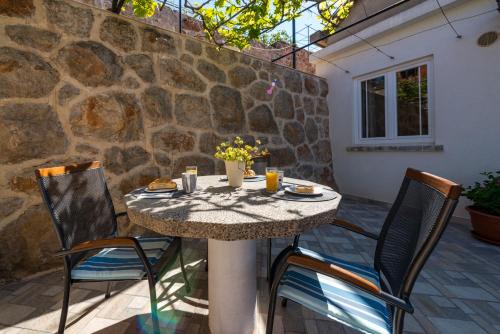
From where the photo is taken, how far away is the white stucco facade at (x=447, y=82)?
2.68 m

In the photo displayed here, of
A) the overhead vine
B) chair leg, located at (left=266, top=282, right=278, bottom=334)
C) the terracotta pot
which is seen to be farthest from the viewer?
the terracotta pot

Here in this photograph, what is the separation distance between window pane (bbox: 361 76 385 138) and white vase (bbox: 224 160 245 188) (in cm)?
317

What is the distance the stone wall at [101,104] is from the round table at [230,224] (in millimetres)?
1183

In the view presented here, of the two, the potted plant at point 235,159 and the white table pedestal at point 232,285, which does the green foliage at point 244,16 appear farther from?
the white table pedestal at point 232,285

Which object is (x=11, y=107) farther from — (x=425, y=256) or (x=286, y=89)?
(x=286, y=89)

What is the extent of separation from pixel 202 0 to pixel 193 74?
0.69 meters

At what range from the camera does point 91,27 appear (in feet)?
6.82

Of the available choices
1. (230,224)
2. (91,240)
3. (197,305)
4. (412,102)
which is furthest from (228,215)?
(412,102)

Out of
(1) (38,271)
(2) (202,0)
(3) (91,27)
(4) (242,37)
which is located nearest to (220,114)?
(4) (242,37)

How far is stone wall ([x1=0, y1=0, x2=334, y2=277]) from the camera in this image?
1.74 m

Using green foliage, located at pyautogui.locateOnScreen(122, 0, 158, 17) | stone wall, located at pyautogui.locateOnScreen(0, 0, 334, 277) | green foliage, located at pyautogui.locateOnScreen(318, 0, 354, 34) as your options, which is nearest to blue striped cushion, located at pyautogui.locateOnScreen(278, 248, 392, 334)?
stone wall, located at pyautogui.locateOnScreen(0, 0, 334, 277)

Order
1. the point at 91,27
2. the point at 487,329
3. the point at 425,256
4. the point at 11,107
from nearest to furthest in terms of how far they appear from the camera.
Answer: the point at 425,256 → the point at 487,329 → the point at 11,107 → the point at 91,27

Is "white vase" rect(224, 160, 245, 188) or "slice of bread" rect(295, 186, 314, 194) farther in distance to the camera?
"white vase" rect(224, 160, 245, 188)

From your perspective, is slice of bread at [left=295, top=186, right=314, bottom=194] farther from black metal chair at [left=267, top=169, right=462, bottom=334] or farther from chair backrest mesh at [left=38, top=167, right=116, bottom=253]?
chair backrest mesh at [left=38, top=167, right=116, bottom=253]
